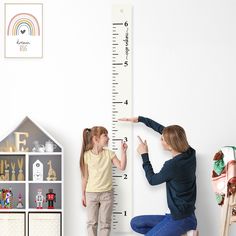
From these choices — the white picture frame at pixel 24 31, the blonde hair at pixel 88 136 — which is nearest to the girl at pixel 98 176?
the blonde hair at pixel 88 136

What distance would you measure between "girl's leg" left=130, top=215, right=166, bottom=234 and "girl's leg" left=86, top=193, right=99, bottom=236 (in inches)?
13.0

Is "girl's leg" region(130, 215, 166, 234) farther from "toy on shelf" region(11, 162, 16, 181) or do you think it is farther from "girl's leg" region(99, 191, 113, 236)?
"toy on shelf" region(11, 162, 16, 181)

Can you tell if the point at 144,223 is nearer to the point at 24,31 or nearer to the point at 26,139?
the point at 26,139

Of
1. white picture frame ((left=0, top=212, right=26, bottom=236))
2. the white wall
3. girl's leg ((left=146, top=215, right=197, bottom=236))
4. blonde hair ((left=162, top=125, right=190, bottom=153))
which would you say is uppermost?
the white wall

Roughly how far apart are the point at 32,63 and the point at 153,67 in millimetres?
989

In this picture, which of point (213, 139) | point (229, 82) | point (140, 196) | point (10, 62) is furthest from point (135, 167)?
point (10, 62)

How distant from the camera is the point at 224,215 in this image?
11.4 feet

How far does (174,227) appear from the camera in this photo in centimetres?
340

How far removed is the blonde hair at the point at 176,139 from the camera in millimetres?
3531

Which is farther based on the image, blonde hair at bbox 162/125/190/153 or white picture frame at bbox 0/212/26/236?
white picture frame at bbox 0/212/26/236

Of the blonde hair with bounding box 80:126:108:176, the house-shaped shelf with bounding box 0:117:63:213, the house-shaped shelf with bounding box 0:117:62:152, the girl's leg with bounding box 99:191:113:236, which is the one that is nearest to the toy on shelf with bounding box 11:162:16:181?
the house-shaped shelf with bounding box 0:117:63:213

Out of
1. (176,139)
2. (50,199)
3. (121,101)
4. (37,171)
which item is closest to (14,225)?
(50,199)

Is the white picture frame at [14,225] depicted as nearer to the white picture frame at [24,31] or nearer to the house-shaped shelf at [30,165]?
the house-shaped shelf at [30,165]

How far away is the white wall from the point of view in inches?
162
